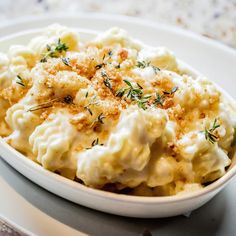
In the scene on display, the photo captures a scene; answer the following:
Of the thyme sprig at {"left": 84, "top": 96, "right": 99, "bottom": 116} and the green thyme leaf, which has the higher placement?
the thyme sprig at {"left": 84, "top": 96, "right": 99, "bottom": 116}

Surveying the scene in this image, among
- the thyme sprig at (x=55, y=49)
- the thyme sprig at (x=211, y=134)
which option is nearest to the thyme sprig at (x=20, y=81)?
the thyme sprig at (x=55, y=49)

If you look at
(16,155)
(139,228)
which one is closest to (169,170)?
(139,228)

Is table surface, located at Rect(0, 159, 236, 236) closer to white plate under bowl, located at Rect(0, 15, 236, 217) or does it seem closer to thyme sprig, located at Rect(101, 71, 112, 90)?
white plate under bowl, located at Rect(0, 15, 236, 217)

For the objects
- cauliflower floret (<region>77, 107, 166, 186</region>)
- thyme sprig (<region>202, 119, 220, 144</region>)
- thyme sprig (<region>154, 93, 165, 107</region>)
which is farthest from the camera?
thyme sprig (<region>154, 93, 165, 107</region>)

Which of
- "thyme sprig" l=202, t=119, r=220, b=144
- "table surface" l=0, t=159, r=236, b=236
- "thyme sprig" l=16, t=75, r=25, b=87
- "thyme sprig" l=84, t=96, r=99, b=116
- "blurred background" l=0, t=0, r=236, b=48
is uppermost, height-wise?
"thyme sprig" l=16, t=75, r=25, b=87

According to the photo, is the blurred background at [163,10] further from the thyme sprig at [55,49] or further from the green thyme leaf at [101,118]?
the green thyme leaf at [101,118]

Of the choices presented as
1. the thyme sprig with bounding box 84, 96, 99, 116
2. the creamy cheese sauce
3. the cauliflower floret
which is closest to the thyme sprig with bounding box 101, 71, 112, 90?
the creamy cheese sauce
